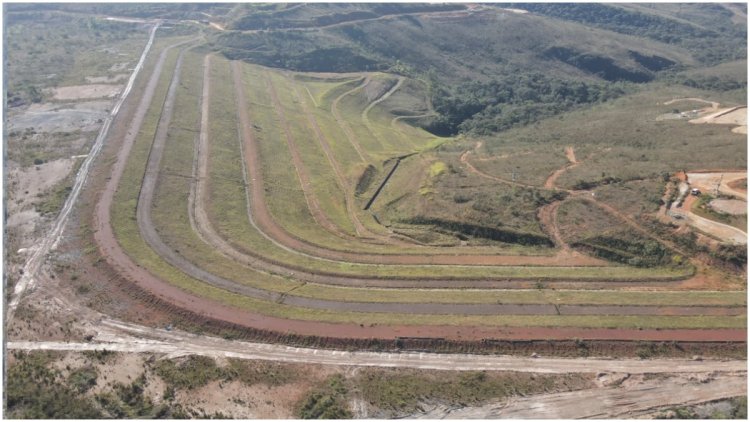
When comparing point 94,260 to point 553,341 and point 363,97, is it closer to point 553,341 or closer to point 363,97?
point 553,341

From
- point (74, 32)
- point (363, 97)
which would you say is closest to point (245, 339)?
point (363, 97)

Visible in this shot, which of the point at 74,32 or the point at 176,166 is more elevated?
the point at 74,32

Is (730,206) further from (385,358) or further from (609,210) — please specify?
(385,358)

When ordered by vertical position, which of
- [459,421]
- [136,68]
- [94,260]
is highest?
[136,68]

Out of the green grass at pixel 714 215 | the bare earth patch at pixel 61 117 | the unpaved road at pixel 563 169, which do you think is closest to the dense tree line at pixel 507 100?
the unpaved road at pixel 563 169

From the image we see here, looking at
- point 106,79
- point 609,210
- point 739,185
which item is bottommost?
point 609,210

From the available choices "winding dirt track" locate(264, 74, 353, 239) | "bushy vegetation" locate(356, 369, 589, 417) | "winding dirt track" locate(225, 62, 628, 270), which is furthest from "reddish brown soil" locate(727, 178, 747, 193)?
"winding dirt track" locate(264, 74, 353, 239)

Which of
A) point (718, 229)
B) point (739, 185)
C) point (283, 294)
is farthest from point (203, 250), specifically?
point (739, 185)
